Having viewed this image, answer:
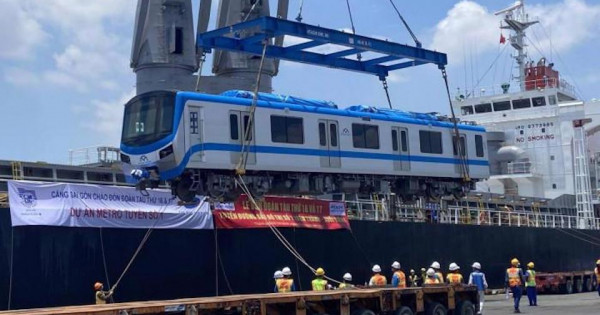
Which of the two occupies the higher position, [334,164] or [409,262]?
[334,164]

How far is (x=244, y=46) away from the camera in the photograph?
68.3 ft

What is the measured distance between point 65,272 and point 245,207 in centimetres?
628

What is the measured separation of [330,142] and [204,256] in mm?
5267

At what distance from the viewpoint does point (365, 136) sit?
73.1 ft

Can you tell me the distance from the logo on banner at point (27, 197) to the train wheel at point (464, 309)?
404 inches

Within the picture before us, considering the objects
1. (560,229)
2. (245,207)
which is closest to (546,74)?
(560,229)

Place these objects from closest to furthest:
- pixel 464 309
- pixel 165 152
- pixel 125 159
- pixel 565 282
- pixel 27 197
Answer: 1. pixel 165 152
2. pixel 125 159
3. pixel 464 309
4. pixel 27 197
5. pixel 565 282

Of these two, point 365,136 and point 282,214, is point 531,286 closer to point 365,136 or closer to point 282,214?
point 282,214

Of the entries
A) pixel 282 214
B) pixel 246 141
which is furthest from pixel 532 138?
pixel 246 141

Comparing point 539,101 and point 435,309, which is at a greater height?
point 539,101

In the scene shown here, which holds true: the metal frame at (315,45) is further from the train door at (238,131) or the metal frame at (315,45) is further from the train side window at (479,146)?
the train side window at (479,146)

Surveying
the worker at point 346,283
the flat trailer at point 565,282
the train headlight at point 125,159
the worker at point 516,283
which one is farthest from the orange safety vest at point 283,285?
the flat trailer at point 565,282

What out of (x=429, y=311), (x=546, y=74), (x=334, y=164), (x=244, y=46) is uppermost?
(x=546, y=74)

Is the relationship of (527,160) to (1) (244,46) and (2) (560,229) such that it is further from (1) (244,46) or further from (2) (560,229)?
(1) (244,46)
